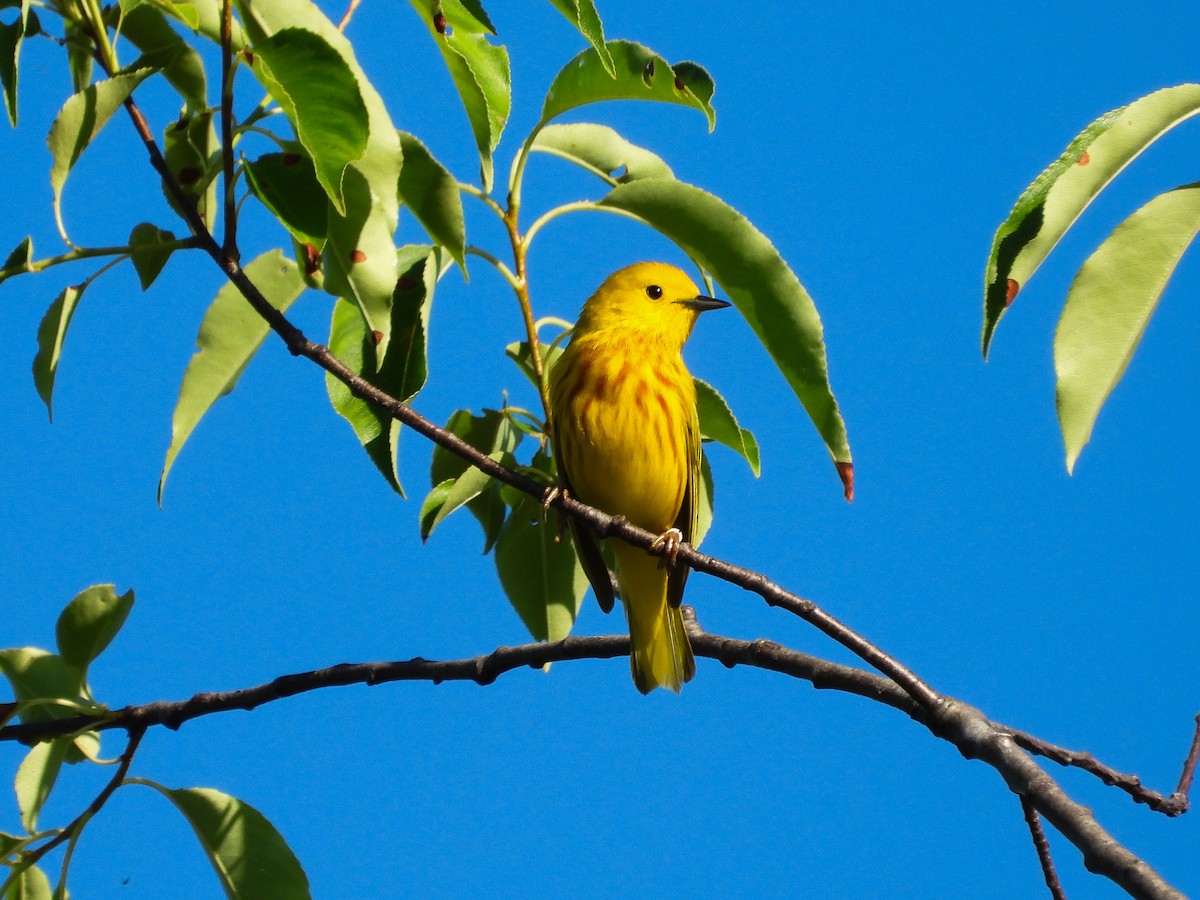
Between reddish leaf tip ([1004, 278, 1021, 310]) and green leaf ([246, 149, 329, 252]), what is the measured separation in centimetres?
102

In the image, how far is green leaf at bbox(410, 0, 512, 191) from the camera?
2.17m

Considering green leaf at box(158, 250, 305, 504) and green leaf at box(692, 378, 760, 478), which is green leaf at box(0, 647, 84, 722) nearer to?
green leaf at box(158, 250, 305, 504)

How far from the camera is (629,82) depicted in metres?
2.58

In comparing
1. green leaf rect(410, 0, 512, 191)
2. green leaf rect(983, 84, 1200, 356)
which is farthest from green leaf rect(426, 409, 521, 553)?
green leaf rect(983, 84, 1200, 356)

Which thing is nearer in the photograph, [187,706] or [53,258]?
[53,258]

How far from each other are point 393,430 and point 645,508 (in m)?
1.64

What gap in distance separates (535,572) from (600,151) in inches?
39.5

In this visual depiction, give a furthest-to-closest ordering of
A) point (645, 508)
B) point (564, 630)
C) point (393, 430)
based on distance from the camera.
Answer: point (645, 508)
point (564, 630)
point (393, 430)

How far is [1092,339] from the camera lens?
175 cm

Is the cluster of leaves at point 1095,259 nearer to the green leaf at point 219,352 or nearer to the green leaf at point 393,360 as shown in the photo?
the green leaf at point 393,360

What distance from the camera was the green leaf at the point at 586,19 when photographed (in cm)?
194

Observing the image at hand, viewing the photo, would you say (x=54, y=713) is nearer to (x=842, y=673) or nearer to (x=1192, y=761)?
(x=842, y=673)


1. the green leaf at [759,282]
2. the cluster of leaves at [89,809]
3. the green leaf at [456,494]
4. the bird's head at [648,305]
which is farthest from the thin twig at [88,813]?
the bird's head at [648,305]

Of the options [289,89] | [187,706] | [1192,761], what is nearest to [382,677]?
[187,706]
